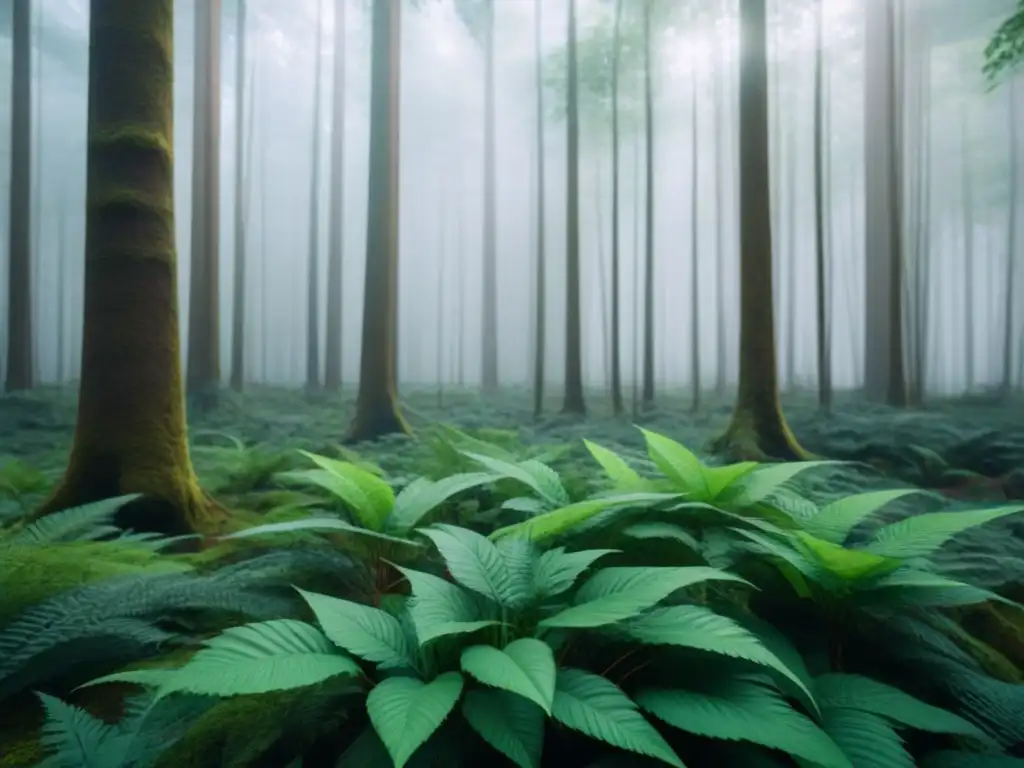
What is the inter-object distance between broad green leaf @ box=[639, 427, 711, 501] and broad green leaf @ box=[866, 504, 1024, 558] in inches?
20.5

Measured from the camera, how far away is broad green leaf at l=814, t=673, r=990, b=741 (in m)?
1.16

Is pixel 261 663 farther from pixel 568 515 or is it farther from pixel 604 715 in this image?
pixel 568 515

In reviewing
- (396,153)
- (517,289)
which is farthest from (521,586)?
(517,289)

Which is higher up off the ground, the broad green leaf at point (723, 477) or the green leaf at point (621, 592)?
the broad green leaf at point (723, 477)

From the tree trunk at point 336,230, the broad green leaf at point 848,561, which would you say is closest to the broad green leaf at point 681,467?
the broad green leaf at point 848,561

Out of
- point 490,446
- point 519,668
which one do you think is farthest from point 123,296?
point 519,668

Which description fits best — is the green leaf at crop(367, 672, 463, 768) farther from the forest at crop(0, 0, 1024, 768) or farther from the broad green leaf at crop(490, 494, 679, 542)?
the broad green leaf at crop(490, 494, 679, 542)

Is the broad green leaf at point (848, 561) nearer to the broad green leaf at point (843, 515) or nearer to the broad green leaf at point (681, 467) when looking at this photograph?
the broad green leaf at point (843, 515)

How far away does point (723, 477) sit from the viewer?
1991 mm

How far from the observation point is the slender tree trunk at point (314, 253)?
11.8 meters

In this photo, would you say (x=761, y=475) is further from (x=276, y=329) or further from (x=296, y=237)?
(x=276, y=329)

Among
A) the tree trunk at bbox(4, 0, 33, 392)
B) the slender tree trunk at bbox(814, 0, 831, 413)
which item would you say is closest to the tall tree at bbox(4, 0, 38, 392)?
Answer: the tree trunk at bbox(4, 0, 33, 392)

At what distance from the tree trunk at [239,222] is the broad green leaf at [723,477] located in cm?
958

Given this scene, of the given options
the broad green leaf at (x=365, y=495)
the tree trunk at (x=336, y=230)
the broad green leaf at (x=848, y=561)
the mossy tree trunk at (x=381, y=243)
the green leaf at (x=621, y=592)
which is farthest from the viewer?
the tree trunk at (x=336, y=230)
